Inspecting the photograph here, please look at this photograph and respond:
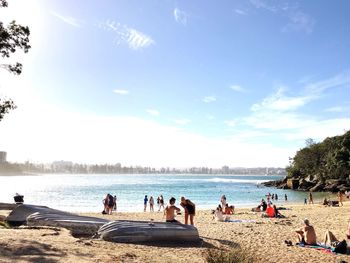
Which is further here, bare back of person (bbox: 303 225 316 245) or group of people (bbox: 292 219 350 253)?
bare back of person (bbox: 303 225 316 245)

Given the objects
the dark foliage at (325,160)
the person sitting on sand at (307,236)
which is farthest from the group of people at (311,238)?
the dark foliage at (325,160)

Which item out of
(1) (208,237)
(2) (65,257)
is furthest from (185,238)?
(2) (65,257)

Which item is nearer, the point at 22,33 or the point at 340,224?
the point at 22,33

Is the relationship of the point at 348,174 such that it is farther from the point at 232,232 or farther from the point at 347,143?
the point at 232,232

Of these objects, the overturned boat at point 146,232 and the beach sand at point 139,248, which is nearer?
the beach sand at point 139,248

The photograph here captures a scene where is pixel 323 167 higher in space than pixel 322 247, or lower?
higher

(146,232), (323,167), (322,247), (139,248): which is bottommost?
(322,247)

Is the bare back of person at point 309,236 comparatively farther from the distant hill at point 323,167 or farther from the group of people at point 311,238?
the distant hill at point 323,167

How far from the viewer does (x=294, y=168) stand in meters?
111

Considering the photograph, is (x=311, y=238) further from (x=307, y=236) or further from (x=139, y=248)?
(x=139, y=248)

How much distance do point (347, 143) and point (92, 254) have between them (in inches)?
2931

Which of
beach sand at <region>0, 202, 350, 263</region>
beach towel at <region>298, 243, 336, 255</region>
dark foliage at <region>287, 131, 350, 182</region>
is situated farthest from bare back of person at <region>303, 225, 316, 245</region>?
dark foliage at <region>287, 131, 350, 182</region>

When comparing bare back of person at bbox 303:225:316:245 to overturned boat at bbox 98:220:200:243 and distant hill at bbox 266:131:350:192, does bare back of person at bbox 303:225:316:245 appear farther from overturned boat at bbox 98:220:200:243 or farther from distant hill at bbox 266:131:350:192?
distant hill at bbox 266:131:350:192

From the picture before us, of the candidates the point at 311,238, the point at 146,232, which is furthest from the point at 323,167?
the point at 146,232
